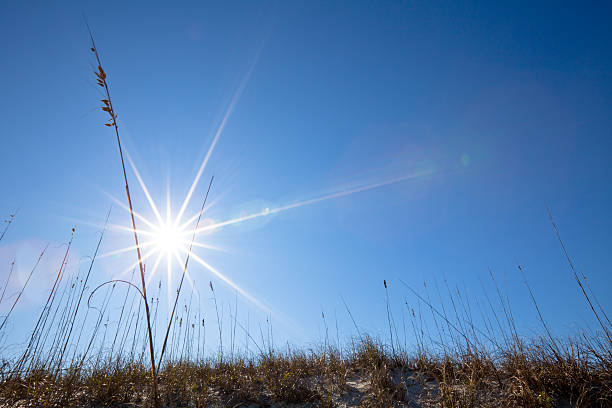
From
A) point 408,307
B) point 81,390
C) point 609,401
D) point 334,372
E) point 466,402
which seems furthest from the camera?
point 408,307

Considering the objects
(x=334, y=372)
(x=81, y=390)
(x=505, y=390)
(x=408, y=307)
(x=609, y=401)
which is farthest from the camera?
(x=408, y=307)

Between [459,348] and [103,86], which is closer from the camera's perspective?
[103,86]

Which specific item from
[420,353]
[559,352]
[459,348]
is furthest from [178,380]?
[559,352]

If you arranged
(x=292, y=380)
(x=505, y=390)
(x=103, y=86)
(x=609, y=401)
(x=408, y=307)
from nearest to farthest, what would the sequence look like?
(x=103, y=86) < (x=609, y=401) < (x=505, y=390) < (x=292, y=380) < (x=408, y=307)

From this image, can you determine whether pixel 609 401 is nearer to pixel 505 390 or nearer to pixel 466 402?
pixel 505 390

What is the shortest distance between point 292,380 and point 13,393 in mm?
2882

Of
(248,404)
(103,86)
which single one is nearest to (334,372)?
(248,404)

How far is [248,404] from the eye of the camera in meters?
3.54

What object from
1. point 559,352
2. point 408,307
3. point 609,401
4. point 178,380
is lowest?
point 609,401

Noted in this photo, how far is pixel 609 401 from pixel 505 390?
79 cm

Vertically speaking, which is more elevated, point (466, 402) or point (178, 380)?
point (178, 380)

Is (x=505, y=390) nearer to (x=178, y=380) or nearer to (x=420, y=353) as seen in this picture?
(x=420, y=353)

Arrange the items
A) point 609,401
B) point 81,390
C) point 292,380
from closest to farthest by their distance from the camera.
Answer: point 609,401, point 81,390, point 292,380

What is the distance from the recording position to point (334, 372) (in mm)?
4172
